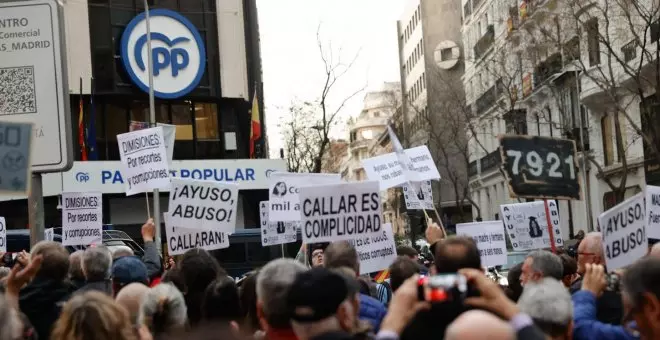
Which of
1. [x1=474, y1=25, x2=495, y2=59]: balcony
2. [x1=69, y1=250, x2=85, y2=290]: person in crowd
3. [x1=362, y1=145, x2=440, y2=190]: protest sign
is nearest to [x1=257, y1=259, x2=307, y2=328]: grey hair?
[x1=69, y1=250, x2=85, y2=290]: person in crowd

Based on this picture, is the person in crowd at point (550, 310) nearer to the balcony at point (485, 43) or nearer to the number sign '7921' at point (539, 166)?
the number sign '7921' at point (539, 166)

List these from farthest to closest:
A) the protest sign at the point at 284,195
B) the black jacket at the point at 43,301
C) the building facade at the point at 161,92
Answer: the building facade at the point at 161,92
the protest sign at the point at 284,195
the black jacket at the point at 43,301

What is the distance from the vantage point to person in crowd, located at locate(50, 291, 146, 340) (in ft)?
14.7

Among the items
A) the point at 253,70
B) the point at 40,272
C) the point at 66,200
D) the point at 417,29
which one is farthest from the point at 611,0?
the point at 417,29

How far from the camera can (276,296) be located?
4809 mm

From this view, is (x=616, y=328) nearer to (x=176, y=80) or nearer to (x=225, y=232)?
(x=225, y=232)

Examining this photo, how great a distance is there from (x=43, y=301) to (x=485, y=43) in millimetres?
50205

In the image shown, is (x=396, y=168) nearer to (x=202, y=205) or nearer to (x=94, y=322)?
(x=202, y=205)

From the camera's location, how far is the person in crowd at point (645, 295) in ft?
13.6

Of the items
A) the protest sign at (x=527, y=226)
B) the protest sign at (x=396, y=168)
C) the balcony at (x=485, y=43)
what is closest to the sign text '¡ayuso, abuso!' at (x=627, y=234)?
the protest sign at (x=396, y=168)

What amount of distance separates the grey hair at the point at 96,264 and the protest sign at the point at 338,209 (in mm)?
1964

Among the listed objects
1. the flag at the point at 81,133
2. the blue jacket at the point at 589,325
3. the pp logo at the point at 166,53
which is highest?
the pp logo at the point at 166,53

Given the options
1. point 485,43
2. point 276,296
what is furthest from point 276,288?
point 485,43

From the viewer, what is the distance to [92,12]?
1389 inches
